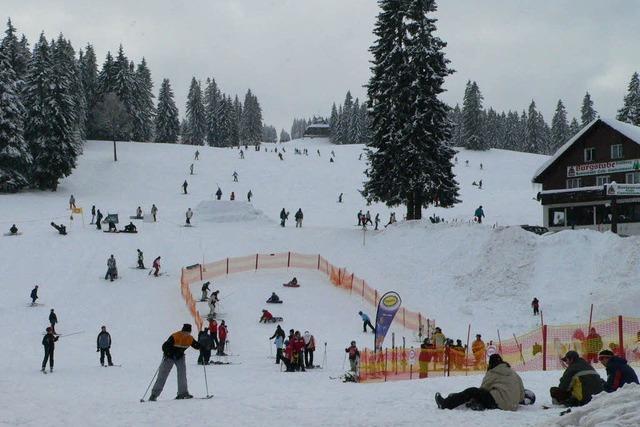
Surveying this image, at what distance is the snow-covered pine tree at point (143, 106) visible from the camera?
308 feet

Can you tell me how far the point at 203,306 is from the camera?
95.8 ft

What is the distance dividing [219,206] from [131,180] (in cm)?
2071

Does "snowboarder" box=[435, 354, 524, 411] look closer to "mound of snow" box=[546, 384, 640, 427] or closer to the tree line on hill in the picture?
"mound of snow" box=[546, 384, 640, 427]

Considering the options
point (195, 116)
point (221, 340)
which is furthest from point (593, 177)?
point (195, 116)

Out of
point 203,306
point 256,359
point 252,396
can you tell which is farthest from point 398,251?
point 252,396

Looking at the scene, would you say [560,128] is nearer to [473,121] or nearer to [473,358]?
[473,121]

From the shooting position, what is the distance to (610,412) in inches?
288

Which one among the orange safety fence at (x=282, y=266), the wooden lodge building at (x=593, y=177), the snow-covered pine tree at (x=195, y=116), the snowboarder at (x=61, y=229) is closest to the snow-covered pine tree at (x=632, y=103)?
the wooden lodge building at (x=593, y=177)

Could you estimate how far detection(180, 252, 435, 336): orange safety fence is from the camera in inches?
1214

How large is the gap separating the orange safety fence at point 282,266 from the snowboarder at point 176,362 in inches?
669

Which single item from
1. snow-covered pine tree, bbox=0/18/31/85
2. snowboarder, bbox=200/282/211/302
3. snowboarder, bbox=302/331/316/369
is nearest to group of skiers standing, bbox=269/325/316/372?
snowboarder, bbox=302/331/316/369

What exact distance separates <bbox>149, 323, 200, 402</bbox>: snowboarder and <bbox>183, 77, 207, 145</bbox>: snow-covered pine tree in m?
111

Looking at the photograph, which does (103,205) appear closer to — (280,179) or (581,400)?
(280,179)

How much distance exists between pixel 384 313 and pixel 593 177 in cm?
2795
